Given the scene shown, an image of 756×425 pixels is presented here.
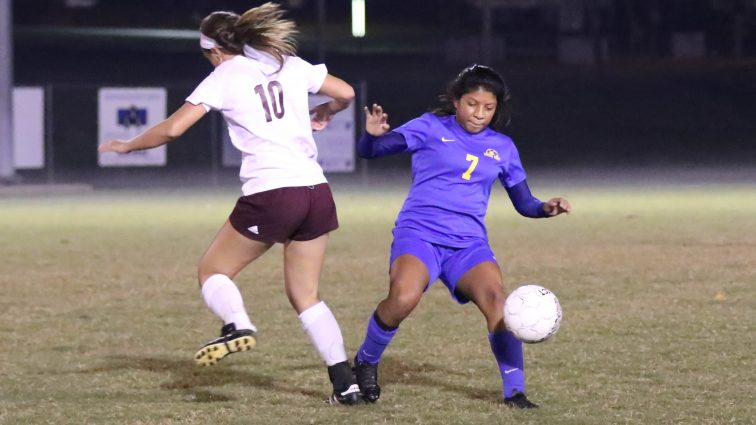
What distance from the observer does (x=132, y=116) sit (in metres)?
24.2

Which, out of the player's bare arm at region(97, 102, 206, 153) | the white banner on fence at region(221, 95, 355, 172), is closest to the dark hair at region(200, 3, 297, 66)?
the player's bare arm at region(97, 102, 206, 153)

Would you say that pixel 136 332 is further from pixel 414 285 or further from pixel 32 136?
pixel 32 136

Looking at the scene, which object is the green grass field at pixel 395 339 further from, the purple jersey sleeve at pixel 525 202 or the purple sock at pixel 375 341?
the purple jersey sleeve at pixel 525 202

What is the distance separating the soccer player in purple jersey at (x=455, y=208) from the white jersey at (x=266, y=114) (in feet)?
1.14

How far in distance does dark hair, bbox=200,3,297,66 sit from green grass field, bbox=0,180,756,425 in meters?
1.53

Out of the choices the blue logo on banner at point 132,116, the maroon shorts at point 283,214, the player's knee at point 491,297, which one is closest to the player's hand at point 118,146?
the maroon shorts at point 283,214

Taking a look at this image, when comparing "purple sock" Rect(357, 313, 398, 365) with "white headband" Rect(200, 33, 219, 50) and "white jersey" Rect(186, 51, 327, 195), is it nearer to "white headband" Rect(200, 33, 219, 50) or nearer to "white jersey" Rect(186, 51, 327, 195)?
"white jersey" Rect(186, 51, 327, 195)

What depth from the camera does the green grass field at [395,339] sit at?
6242mm

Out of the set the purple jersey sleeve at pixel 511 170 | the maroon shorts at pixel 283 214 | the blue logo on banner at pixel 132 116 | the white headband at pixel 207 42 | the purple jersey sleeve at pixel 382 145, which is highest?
the white headband at pixel 207 42

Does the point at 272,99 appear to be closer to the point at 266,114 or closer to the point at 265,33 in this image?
the point at 266,114

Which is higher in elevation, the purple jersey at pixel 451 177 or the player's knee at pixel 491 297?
the purple jersey at pixel 451 177

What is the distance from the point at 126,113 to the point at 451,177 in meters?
18.4

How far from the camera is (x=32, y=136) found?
24.5 m

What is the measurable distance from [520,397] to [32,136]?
19.6m
